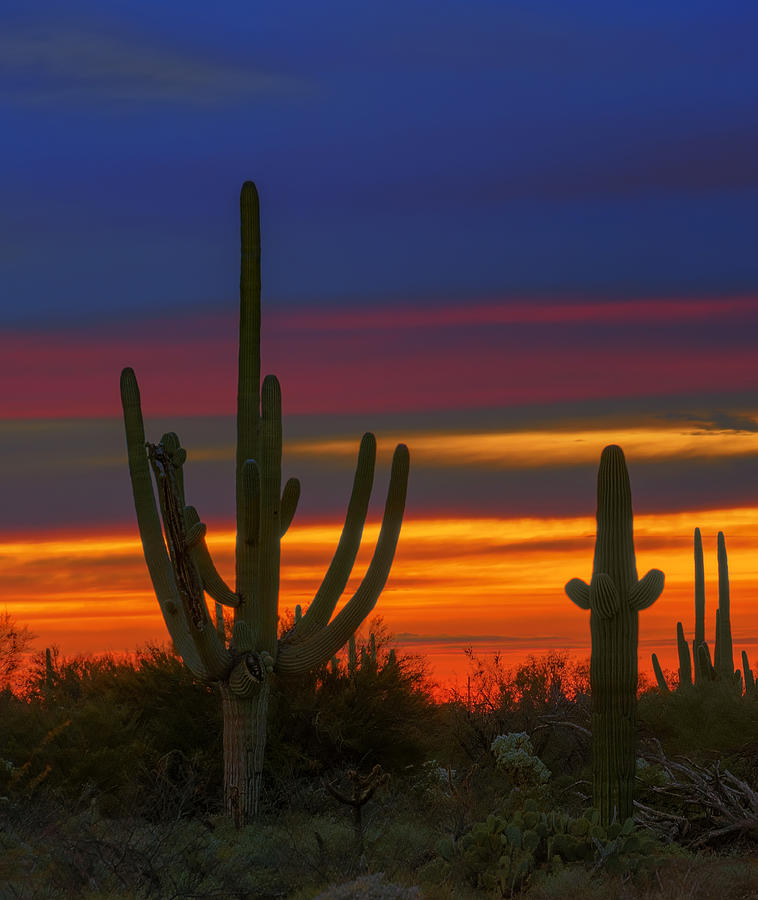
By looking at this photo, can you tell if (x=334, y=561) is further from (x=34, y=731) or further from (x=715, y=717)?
(x=715, y=717)

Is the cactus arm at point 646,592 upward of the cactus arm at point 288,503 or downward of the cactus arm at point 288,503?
downward

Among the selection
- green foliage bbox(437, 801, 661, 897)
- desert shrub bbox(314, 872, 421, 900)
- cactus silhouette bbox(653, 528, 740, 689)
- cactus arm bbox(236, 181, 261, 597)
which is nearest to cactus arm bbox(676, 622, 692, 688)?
cactus silhouette bbox(653, 528, 740, 689)

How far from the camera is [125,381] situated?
20609mm

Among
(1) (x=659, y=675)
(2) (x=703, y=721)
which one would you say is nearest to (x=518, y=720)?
(2) (x=703, y=721)

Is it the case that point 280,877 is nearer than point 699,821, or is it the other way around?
point 280,877

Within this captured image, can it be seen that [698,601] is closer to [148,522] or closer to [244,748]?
[244,748]

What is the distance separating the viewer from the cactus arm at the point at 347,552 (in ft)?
67.9

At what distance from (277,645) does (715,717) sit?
9.17 m

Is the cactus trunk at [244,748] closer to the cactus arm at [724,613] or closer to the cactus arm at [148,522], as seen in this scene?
the cactus arm at [148,522]

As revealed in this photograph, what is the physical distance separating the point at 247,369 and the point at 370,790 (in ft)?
27.0

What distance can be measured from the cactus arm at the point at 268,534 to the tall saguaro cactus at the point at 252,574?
0.02 m

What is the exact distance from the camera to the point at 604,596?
15.9 m

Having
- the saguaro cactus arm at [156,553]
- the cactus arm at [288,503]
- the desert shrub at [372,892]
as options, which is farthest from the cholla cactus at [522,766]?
the desert shrub at [372,892]

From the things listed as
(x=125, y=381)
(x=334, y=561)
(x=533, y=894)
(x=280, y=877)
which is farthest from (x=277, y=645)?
(x=533, y=894)
